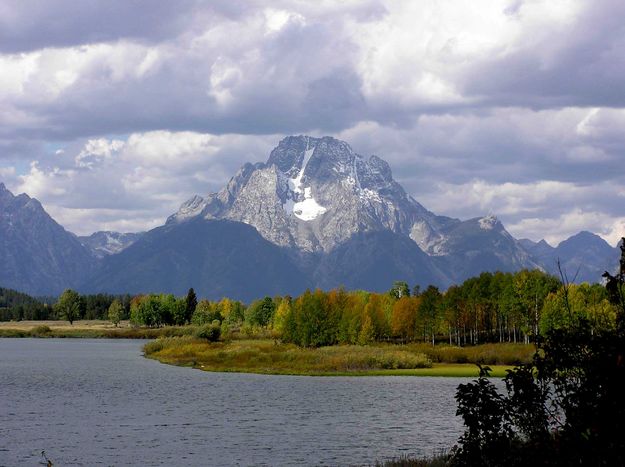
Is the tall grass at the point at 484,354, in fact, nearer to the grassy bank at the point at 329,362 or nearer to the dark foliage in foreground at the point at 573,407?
the grassy bank at the point at 329,362

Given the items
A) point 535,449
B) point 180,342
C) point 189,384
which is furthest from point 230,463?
point 180,342

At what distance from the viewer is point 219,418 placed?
68.2 metres

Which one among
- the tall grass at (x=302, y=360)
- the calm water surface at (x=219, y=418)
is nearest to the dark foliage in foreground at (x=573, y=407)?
the calm water surface at (x=219, y=418)

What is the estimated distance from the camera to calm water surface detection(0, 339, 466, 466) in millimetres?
50656

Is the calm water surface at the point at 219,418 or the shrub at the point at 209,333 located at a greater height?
the shrub at the point at 209,333

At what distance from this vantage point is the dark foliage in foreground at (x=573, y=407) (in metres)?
15.5

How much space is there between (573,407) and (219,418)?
4893cm

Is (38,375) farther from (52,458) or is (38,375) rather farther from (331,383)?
(52,458)

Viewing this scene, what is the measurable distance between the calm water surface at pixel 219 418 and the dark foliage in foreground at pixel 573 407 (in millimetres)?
22680

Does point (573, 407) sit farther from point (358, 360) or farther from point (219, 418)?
point (358, 360)

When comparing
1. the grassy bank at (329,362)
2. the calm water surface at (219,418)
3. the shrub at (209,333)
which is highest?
the shrub at (209,333)

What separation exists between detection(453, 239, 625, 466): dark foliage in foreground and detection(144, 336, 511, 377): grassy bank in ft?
282

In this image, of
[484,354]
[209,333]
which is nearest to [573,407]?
[484,354]

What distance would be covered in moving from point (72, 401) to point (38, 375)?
3391 cm
